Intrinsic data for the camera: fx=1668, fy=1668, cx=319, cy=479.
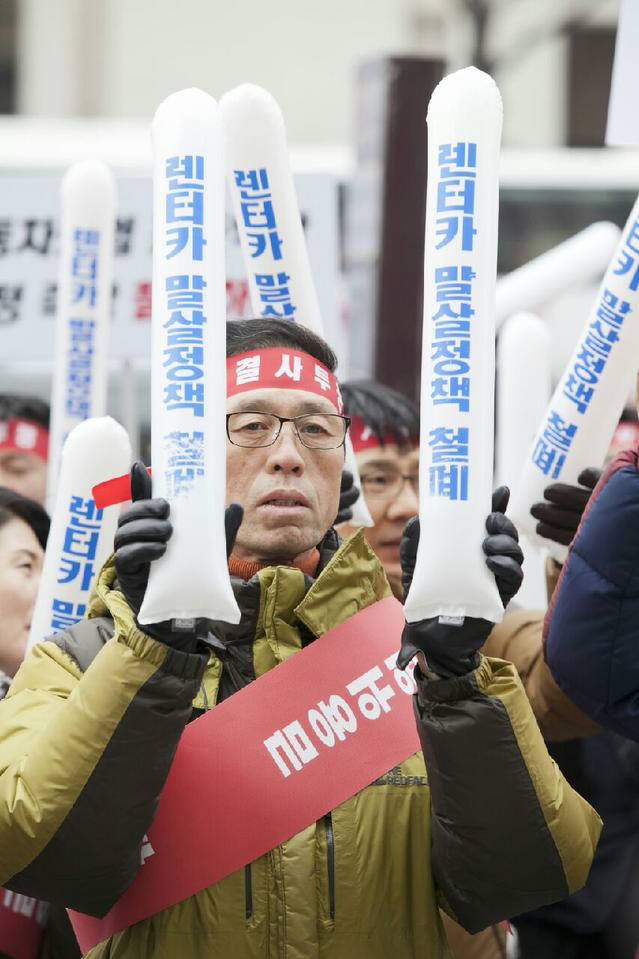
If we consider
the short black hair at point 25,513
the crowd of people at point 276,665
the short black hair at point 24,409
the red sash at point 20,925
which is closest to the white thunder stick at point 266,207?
the crowd of people at point 276,665

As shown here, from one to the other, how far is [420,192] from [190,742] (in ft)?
9.50

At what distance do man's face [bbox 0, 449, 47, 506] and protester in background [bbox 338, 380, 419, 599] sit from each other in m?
1.16

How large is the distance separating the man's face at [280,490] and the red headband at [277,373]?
0.04 metres

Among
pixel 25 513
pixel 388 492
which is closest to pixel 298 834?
pixel 25 513

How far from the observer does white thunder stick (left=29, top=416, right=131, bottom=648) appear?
3391mm

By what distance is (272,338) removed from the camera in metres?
3.29

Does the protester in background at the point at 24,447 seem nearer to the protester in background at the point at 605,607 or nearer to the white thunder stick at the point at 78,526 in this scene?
the white thunder stick at the point at 78,526

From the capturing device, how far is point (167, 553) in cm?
245

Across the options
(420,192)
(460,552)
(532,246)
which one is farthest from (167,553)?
(532,246)

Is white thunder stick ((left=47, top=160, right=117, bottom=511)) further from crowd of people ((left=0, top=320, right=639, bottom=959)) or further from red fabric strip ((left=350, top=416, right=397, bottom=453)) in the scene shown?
crowd of people ((left=0, top=320, right=639, bottom=959))

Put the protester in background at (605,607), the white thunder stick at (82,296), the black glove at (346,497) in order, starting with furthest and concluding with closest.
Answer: the white thunder stick at (82,296)
the black glove at (346,497)
the protester in background at (605,607)

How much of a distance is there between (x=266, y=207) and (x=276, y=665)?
1.03 metres

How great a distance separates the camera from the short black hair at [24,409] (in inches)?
213

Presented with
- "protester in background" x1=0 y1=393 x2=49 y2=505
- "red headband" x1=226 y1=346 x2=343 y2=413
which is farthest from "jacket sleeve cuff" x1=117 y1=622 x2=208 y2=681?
"protester in background" x1=0 y1=393 x2=49 y2=505
